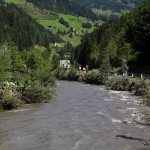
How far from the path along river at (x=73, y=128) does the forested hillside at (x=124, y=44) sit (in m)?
42.5

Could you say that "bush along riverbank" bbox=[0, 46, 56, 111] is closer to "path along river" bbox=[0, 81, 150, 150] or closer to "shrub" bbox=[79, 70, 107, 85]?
"path along river" bbox=[0, 81, 150, 150]

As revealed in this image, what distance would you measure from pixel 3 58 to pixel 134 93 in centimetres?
2186

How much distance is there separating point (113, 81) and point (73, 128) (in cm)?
3630

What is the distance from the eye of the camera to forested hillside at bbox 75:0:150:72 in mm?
82250

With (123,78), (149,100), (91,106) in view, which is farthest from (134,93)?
(149,100)

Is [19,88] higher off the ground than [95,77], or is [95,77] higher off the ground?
[19,88]

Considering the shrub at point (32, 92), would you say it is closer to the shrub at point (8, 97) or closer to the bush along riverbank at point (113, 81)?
the shrub at point (8, 97)

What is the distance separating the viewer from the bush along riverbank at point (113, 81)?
51450 mm

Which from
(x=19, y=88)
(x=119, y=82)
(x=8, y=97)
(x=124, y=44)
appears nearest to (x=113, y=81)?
(x=119, y=82)

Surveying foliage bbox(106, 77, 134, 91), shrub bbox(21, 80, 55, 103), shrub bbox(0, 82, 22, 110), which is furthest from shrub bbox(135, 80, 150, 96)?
shrub bbox(0, 82, 22, 110)

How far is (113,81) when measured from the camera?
64000 millimetres

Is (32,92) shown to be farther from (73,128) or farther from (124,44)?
(124,44)

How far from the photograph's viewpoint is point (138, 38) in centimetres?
8312

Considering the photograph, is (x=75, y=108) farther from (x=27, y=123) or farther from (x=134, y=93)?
(x=134, y=93)
